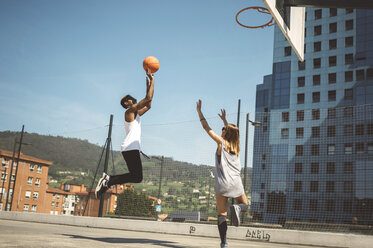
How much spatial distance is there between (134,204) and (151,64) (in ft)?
33.5

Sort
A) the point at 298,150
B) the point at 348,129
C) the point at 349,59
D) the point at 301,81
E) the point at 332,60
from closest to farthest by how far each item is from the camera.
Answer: the point at 348,129, the point at 349,59, the point at 298,150, the point at 332,60, the point at 301,81

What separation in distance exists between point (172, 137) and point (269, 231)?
5.60 metres

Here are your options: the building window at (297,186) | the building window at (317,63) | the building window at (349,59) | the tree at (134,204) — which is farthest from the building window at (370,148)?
the tree at (134,204)

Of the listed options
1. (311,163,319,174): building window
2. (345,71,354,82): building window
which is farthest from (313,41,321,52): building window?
(311,163,319,174): building window

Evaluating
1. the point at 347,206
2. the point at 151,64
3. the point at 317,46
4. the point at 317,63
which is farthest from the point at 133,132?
the point at 317,46

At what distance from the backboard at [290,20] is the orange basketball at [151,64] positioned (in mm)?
2205

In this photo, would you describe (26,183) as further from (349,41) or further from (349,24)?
(349,24)

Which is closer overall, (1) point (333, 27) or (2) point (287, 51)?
(1) point (333, 27)

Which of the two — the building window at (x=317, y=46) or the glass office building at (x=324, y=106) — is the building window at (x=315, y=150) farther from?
the building window at (x=317, y=46)

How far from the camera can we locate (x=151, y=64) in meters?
6.64

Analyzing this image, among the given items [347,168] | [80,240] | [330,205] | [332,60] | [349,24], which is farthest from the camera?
[332,60]

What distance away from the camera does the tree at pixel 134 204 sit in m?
14.0

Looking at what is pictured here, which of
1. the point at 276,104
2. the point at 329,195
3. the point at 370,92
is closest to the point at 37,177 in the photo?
the point at 276,104

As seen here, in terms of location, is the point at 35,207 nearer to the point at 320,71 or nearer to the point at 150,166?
the point at 320,71
